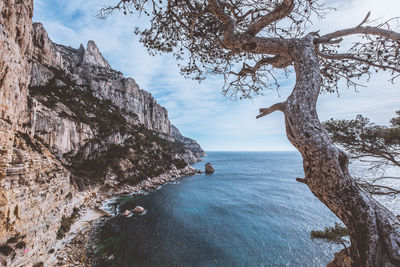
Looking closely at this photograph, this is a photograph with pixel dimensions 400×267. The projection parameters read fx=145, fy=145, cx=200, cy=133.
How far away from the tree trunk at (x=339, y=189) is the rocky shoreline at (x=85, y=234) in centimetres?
1405

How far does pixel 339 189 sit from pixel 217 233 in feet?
52.5

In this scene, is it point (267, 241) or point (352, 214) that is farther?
point (267, 241)

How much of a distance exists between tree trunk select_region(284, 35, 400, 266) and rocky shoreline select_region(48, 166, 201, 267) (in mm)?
14046

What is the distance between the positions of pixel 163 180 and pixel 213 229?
67.4 feet

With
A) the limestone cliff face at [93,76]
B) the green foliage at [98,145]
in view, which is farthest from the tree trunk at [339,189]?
the limestone cliff face at [93,76]

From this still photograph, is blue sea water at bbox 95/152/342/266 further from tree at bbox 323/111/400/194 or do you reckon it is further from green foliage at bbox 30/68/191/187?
tree at bbox 323/111/400/194

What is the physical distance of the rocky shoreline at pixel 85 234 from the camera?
9439 mm

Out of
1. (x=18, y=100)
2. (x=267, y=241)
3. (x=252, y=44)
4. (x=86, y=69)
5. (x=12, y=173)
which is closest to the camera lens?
(x=252, y=44)

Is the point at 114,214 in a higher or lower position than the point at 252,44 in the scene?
lower

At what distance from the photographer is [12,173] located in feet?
22.1

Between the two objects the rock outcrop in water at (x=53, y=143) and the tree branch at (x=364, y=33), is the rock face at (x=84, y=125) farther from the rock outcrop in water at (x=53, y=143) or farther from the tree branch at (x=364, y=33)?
the tree branch at (x=364, y=33)

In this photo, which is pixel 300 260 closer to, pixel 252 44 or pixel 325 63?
pixel 325 63

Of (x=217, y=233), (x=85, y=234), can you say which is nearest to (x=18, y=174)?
(x=85, y=234)

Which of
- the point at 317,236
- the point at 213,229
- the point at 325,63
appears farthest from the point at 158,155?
the point at 325,63
